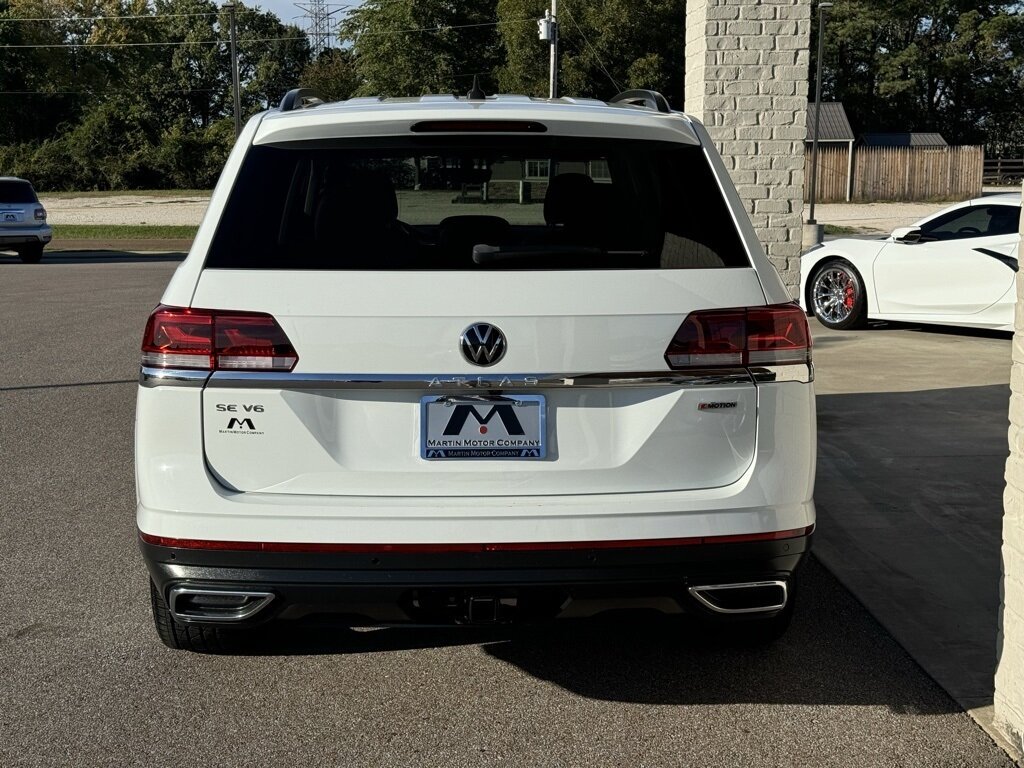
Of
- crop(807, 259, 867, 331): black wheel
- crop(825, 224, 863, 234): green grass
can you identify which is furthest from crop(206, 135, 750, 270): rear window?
crop(825, 224, 863, 234): green grass

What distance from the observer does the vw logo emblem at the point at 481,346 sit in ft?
11.1

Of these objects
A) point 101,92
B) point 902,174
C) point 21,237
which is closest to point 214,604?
point 21,237

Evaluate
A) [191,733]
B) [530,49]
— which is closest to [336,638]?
[191,733]

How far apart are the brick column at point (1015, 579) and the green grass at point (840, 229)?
31.9 m

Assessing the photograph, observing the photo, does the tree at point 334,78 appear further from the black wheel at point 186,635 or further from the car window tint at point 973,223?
the black wheel at point 186,635

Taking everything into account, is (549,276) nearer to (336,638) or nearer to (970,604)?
(336,638)

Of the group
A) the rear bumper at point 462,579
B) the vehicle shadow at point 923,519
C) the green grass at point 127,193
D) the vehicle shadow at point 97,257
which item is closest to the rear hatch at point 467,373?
the rear bumper at point 462,579

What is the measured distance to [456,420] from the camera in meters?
3.39

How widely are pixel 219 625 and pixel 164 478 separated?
45 cm

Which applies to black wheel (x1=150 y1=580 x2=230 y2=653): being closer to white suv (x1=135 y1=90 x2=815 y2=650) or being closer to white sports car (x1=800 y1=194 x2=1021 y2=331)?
white suv (x1=135 y1=90 x2=815 y2=650)

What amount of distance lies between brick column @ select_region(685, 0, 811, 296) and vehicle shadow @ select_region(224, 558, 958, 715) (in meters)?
5.11

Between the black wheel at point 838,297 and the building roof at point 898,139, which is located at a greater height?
the building roof at point 898,139

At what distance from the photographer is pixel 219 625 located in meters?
3.56

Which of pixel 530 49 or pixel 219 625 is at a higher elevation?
pixel 530 49
